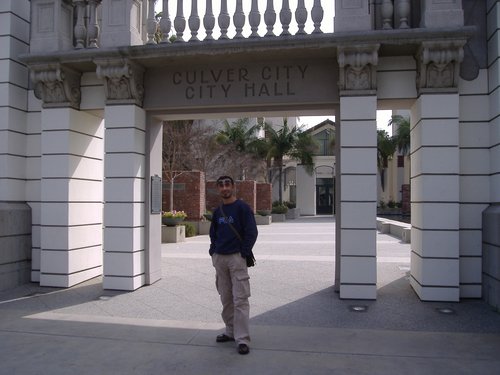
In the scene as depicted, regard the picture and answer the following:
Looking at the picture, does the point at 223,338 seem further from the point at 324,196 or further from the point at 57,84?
the point at 324,196

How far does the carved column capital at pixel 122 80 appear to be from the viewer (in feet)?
25.9

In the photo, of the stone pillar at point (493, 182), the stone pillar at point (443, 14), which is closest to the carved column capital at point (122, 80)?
the stone pillar at point (443, 14)

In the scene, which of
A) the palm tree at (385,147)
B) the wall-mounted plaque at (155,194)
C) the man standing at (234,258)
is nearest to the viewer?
the man standing at (234,258)

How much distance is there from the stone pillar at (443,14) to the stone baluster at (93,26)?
5.69 metres

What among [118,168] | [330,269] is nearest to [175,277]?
[118,168]

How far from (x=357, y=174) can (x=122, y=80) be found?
14.3 ft

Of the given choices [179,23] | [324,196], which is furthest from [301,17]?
[324,196]

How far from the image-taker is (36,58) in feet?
26.7

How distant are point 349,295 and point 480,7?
16.9 ft

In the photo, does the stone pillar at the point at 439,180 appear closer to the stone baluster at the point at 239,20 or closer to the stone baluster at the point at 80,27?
the stone baluster at the point at 239,20

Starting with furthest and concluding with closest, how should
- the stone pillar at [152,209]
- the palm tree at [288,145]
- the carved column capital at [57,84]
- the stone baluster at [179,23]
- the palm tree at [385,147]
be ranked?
the palm tree at [385,147] → the palm tree at [288,145] → the stone pillar at [152,209] → the carved column capital at [57,84] → the stone baluster at [179,23]

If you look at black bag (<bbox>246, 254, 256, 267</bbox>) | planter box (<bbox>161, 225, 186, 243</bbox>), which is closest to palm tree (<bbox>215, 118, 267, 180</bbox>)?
planter box (<bbox>161, 225, 186, 243</bbox>)

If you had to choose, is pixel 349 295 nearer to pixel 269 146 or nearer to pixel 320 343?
pixel 320 343

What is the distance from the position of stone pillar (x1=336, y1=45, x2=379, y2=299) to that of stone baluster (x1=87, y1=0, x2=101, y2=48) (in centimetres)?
446
